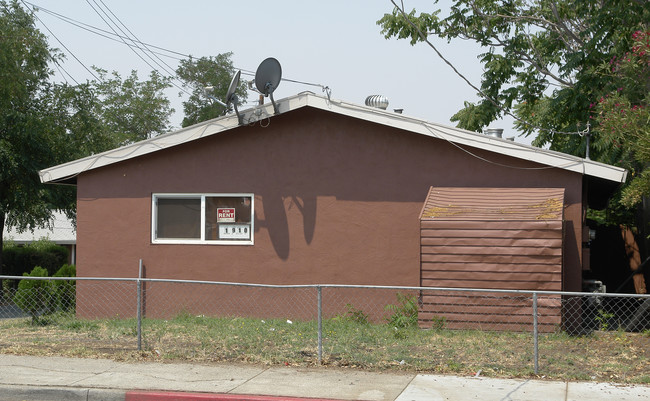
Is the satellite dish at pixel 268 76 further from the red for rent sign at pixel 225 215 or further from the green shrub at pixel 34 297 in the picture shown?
the green shrub at pixel 34 297

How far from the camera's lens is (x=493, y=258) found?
11.4 m

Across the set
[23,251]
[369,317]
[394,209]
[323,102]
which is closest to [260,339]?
[369,317]

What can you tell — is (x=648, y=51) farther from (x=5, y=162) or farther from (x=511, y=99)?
(x=5, y=162)

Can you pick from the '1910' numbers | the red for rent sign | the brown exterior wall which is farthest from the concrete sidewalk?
the red for rent sign

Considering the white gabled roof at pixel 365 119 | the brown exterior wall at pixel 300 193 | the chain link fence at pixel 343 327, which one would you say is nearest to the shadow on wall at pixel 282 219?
the brown exterior wall at pixel 300 193

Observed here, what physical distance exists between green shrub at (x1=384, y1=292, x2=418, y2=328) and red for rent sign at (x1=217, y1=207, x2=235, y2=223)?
3245 millimetres

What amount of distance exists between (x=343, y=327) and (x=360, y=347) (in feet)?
5.75

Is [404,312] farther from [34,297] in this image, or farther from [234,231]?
[34,297]

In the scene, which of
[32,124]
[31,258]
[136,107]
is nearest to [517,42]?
[32,124]

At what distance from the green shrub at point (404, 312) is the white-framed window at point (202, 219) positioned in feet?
9.33

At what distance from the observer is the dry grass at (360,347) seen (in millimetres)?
9164

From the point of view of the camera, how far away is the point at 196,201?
13.6 m

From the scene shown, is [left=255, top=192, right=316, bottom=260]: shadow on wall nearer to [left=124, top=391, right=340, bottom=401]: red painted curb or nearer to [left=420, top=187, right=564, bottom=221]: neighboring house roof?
[left=420, top=187, right=564, bottom=221]: neighboring house roof

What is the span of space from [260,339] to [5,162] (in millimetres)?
13863
